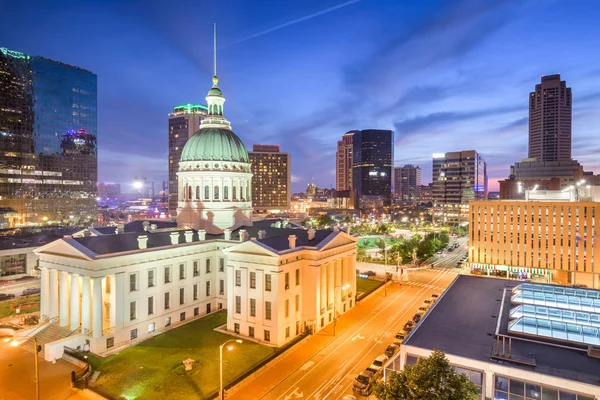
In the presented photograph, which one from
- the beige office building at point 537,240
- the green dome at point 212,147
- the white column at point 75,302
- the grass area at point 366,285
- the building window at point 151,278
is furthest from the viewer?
the beige office building at point 537,240

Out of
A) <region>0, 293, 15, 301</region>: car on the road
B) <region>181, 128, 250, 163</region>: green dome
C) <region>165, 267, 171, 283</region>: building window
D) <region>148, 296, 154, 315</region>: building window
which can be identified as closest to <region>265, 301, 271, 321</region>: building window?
<region>165, 267, 171, 283</region>: building window

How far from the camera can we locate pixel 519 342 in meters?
30.9

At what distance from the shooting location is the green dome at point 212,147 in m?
69.2

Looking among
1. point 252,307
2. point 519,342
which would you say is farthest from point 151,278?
point 519,342

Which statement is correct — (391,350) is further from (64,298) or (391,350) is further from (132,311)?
(64,298)

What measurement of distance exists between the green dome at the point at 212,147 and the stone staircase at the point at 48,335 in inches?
1367

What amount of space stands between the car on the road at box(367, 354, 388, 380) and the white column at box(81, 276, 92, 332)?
3447 cm

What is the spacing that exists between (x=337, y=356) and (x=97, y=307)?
97.8 feet

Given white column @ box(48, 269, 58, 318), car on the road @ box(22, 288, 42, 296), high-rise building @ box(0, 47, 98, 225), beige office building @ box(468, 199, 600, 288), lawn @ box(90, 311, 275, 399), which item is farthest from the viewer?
high-rise building @ box(0, 47, 98, 225)

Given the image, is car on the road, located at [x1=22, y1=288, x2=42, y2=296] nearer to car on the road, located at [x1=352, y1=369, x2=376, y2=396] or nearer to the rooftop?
car on the road, located at [x1=352, y1=369, x2=376, y2=396]

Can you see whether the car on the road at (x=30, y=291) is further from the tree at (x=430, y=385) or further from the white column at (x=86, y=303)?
the tree at (x=430, y=385)

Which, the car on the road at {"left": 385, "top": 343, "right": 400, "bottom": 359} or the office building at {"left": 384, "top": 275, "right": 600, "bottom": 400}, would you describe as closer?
the office building at {"left": 384, "top": 275, "right": 600, "bottom": 400}

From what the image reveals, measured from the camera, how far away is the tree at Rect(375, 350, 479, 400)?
2152 centimetres

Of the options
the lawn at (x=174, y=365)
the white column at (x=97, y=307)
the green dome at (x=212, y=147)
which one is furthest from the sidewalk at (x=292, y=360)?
the green dome at (x=212, y=147)
